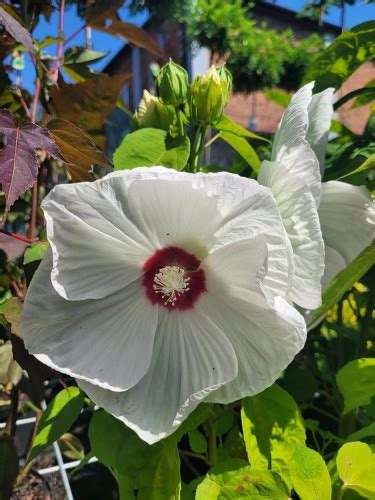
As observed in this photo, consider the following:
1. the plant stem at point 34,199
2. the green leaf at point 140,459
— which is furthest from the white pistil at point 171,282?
the plant stem at point 34,199

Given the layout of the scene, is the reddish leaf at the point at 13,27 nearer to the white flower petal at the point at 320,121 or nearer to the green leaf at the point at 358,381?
the white flower petal at the point at 320,121

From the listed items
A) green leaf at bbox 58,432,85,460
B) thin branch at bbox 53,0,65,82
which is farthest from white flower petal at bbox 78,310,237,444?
green leaf at bbox 58,432,85,460

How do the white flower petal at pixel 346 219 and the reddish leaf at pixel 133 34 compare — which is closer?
the white flower petal at pixel 346 219

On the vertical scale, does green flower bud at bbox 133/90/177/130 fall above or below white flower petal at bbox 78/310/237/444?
above

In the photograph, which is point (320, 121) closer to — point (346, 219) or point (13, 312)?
point (346, 219)

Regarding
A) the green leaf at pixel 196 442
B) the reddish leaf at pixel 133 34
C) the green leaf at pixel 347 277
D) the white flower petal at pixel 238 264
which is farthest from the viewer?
the reddish leaf at pixel 133 34

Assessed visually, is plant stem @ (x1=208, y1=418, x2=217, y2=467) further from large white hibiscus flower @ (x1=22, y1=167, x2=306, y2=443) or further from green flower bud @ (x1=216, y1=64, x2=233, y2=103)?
green flower bud @ (x1=216, y1=64, x2=233, y2=103)
